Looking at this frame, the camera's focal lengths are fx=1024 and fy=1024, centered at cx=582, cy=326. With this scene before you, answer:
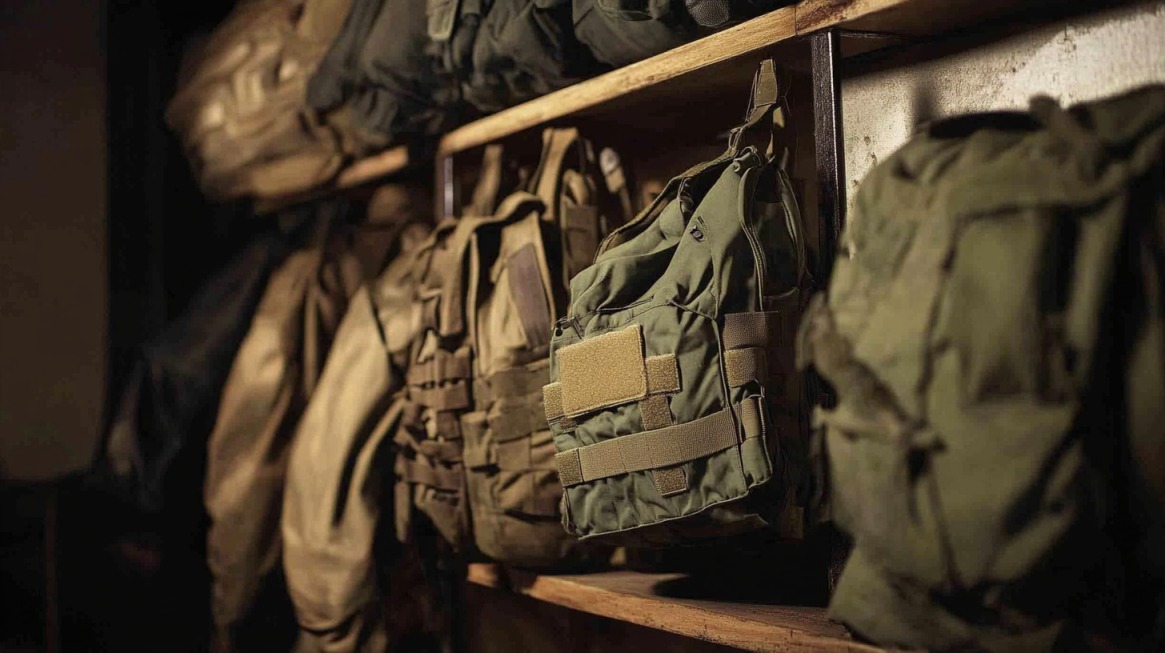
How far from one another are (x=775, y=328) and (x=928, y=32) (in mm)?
381

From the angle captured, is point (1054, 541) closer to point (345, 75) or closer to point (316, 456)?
point (316, 456)

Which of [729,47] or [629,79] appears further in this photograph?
[629,79]

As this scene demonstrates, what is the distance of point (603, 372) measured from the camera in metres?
1.15

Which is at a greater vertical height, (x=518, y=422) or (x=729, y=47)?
(x=729, y=47)

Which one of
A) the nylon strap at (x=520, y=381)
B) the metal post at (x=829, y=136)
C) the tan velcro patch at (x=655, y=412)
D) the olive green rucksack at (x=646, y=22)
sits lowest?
the tan velcro patch at (x=655, y=412)

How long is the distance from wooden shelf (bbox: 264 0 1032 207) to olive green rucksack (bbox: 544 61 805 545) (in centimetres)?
5

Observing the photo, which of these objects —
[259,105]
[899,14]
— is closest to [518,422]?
[899,14]

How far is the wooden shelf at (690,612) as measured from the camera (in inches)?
41.5

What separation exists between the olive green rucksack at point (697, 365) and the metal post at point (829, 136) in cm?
4

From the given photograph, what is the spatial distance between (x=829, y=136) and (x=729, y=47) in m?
0.17

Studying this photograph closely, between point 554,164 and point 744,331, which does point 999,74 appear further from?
point 554,164

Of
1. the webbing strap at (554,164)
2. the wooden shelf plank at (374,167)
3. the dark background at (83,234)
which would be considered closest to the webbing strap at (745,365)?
the webbing strap at (554,164)

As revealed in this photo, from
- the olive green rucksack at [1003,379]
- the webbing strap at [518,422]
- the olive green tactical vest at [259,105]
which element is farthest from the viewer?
the olive green tactical vest at [259,105]

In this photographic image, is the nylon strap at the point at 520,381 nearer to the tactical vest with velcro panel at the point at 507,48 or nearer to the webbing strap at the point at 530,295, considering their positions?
the webbing strap at the point at 530,295
